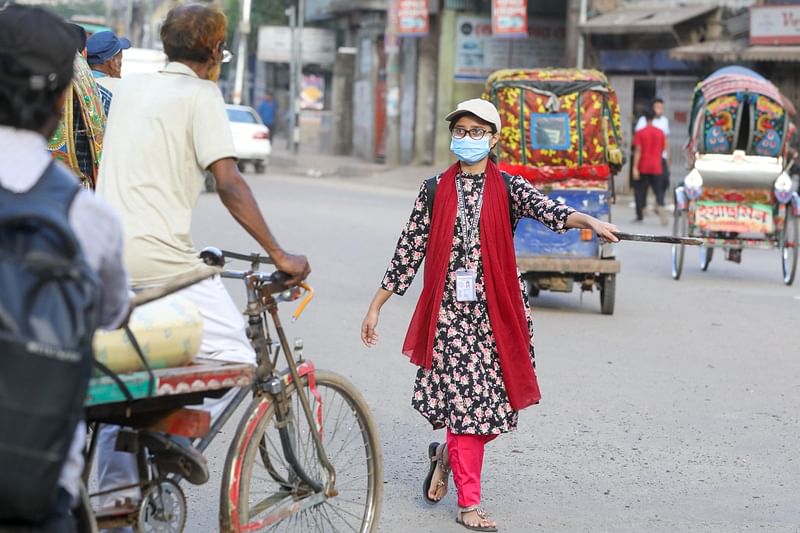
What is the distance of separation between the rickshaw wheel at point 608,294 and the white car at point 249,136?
64.2 ft

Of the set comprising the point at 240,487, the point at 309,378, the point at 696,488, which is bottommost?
the point at 696,488

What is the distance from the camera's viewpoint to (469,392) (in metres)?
5.46

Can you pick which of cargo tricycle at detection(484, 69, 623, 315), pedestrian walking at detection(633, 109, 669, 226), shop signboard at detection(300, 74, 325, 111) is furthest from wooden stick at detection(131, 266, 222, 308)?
shop signboard at detection(300, 74, 325, 111)

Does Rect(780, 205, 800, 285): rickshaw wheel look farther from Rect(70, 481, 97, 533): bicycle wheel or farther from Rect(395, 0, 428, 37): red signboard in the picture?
Rect(395, 0, 428, 37): red signboard

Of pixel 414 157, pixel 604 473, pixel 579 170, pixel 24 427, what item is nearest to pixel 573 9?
pixel 414 157

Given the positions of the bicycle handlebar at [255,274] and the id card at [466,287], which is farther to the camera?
the id card at [466,287]

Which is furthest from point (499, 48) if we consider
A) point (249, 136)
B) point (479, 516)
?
point (479, 516)

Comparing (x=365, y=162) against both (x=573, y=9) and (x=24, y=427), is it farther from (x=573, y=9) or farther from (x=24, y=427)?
(x=24, y=427)

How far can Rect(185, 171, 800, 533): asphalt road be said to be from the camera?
573 centimetres

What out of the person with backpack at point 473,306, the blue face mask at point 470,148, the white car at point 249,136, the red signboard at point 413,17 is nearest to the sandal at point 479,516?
the person with backpack at point 473,306

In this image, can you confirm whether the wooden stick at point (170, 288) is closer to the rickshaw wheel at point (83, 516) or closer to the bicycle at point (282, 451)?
the bicycle at point (282, 451)

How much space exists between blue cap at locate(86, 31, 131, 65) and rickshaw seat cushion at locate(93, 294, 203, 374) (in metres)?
3.49

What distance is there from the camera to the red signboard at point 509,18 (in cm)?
3044

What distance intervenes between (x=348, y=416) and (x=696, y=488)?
2231 mm
